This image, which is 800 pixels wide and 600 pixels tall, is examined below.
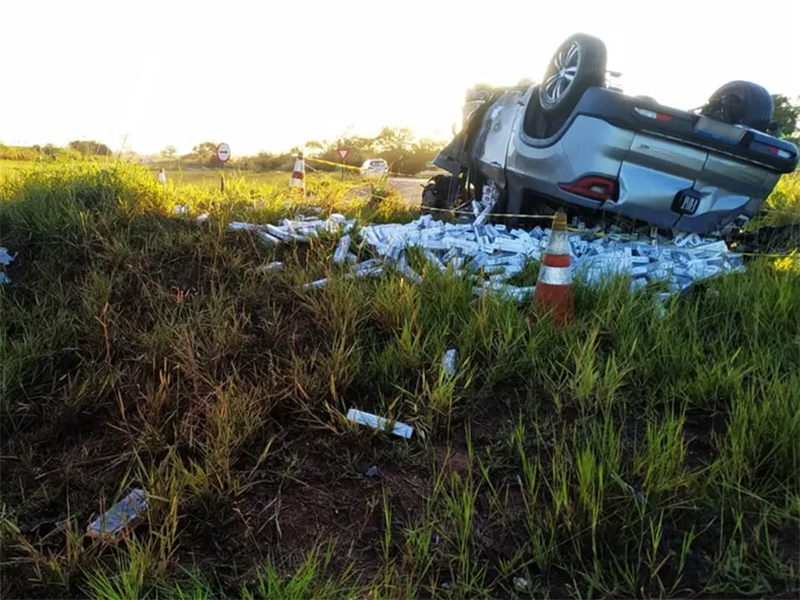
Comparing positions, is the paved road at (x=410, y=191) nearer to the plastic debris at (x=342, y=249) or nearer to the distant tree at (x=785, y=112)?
the plastic debris at (x=342, y=249)

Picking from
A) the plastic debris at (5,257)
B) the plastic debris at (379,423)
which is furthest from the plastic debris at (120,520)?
A: the plastic debris at (5,257)

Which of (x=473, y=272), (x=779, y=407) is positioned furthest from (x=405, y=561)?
(x=473, y=272)

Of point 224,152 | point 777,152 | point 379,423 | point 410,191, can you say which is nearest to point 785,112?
point 410,191

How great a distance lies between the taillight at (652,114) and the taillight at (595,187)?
50 centimetres

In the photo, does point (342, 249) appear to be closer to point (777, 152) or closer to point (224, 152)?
point (777, 152)

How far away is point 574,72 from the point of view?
4473mm

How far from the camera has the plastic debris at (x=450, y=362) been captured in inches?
99.7

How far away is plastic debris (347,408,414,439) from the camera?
88.7 inches

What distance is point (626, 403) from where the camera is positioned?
7.79ft

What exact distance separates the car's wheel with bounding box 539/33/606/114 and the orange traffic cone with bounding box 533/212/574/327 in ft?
5.73

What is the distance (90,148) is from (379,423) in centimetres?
566

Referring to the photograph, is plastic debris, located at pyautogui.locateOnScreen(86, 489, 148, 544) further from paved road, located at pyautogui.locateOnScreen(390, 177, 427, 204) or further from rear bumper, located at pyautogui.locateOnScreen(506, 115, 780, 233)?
paved road, located at pyautogui.locateOnScreen(390, 177, 427, 204)

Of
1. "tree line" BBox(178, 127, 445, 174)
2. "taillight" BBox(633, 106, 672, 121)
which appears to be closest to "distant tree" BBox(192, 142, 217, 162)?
"tree line" BBox(178, 127, 445, 174)

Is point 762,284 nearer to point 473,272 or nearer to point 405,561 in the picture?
point 473,272
